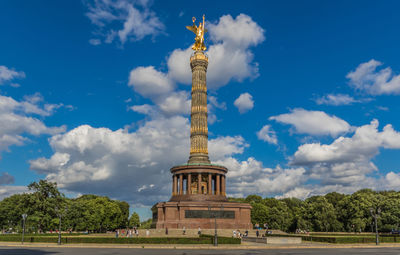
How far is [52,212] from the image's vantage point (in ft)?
183

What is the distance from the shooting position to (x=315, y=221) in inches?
3091

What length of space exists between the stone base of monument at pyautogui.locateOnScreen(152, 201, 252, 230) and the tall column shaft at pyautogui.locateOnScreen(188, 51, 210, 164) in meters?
11.0

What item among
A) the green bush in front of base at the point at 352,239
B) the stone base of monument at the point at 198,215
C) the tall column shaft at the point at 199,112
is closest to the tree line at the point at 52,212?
the stone base of monument at the point at 198,215

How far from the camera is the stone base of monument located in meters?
54.7

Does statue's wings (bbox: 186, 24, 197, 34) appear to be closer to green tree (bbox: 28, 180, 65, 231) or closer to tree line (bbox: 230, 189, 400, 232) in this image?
green tree (bbox: 28, 180, 65, 231)

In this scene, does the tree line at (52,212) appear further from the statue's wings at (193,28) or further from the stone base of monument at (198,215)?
the statue's wings at (193,28)

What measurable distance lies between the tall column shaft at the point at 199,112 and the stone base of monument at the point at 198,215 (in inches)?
433

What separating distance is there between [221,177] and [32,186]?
102 feet

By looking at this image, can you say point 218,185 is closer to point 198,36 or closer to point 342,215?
point 198,36

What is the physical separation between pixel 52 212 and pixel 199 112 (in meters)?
30.9

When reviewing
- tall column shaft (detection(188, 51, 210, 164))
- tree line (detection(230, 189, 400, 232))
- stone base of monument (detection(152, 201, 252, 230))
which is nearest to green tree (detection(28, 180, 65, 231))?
stone base of monument (detection(152, 201, 252, 230))

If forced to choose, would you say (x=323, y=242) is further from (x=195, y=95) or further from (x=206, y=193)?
(x=195, y=95)

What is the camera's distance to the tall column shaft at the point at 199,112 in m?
65.9

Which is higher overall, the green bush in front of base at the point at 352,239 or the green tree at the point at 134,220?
the green bush in front of base at the point at 352,239
